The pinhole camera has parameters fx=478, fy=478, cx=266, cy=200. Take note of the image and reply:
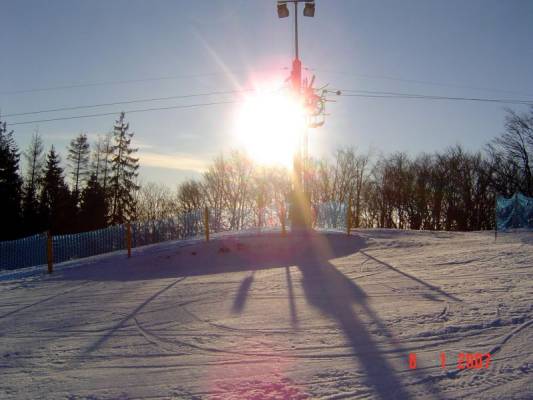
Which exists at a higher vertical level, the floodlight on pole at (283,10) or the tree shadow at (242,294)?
the floodlight on pole at (283,10)

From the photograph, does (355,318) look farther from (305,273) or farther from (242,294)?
(305,273)

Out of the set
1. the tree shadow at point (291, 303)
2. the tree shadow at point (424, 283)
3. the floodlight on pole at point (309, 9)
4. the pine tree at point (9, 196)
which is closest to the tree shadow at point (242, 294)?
the tree shadow at point (291, 303)

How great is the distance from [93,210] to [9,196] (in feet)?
28.6

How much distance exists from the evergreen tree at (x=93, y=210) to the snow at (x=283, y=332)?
35.5 meters

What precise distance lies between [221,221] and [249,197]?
3093 centimetres

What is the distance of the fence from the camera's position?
2330 centimetres

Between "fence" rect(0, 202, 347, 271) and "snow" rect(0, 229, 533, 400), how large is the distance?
972 cm

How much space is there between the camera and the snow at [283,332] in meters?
4.85

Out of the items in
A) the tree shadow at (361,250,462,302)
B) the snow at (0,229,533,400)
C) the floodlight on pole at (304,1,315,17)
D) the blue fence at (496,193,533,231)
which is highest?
the floodlight on pole at (304,1,315,17)

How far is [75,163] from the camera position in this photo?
5631 centimetres
